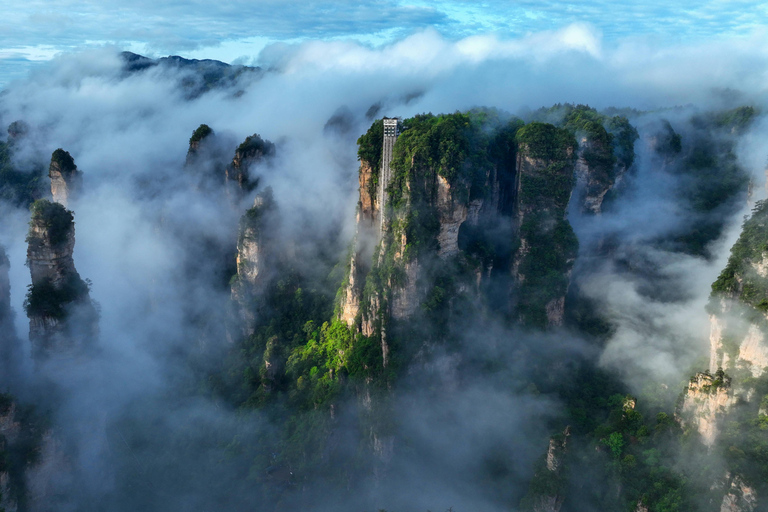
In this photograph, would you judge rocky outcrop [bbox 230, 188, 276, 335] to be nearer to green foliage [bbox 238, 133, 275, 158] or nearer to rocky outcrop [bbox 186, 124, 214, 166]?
green foliage [bbox 238, 133, 275, 158]

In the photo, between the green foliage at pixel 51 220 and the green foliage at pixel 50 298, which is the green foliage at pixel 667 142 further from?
the green foliage at pixel 50 298

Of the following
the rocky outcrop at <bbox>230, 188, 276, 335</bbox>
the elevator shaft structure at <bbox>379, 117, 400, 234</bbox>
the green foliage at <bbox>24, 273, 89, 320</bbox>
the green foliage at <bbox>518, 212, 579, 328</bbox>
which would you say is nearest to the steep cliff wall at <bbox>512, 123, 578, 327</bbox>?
the green foliage at <bbox>518, 212, 579, 328</bbox>

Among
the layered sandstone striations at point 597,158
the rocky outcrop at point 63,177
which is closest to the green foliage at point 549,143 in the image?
the layered sandstone striations at point 597,158

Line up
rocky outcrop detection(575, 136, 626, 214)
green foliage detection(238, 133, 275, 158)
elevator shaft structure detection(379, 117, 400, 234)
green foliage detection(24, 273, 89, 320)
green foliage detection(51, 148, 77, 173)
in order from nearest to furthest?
green foliage detection(24, 273, 89, 320), elevator shaft structure detection(379, 117, 400, 234), rocky outcrop detection(575, 136, 626, 214), green foliage detection(238, 133, 275, 158), green foliage detection(51, 148, 77, 173)

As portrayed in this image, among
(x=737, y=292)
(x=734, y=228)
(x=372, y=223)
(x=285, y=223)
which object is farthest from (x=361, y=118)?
(x=737, y=292)

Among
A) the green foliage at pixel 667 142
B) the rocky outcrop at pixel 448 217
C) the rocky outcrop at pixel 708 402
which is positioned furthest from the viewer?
the green foliage at pixel 667 142

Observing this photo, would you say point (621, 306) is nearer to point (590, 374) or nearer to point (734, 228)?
point (590, 374)

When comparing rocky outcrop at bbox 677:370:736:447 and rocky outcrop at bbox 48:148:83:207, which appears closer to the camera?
rocky outcrop at bbox 677:370:736:447
